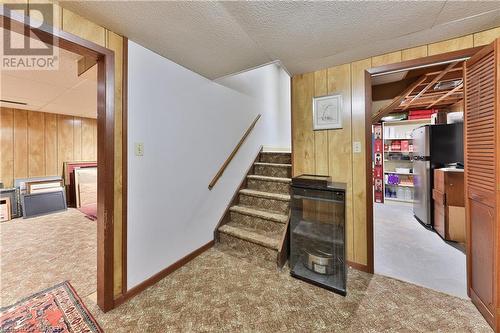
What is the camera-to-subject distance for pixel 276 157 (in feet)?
11.5

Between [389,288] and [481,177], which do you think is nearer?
[481,177]

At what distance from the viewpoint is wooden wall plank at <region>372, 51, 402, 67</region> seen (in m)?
1.86

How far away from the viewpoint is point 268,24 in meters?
1.44

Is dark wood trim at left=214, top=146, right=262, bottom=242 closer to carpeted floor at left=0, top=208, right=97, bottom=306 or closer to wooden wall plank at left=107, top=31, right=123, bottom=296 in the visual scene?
wooden wall plank at left=107, top=31, right=123, bottom=296

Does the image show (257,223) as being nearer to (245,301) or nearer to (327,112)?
(245,301)

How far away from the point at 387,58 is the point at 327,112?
699mm

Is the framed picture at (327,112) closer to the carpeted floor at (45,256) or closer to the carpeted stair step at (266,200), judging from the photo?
the carpeted stair step at (266,200)

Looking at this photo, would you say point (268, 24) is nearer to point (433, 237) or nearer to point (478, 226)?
point (478, 226)

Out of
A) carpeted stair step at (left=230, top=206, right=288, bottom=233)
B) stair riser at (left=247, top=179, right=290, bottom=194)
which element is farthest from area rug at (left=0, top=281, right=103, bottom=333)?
stair riser at (left=247, top=179, right=290, bottom=194)

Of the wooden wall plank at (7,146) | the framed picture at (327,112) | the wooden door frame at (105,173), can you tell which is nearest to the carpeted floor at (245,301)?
the wooden door frame at (105,173)

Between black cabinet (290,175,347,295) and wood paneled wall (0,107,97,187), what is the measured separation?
533 cm

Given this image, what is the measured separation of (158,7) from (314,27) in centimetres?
108

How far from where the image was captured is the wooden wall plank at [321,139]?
2230 mm

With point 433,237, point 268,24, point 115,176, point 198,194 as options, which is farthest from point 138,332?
point 433,237
